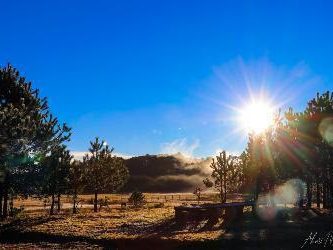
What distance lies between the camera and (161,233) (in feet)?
104

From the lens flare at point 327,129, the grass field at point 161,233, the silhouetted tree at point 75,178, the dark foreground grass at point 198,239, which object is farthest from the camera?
the silhouetted tree at point 75,178

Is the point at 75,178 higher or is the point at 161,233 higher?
the point at 75,178

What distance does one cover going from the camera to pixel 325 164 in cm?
4684

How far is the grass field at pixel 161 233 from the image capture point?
27.6 metres

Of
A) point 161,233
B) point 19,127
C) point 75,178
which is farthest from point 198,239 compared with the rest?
point 75,178

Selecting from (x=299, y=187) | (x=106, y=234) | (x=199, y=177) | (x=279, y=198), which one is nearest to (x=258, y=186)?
(x=299, y=187)

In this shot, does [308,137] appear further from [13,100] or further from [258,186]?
[13,100]

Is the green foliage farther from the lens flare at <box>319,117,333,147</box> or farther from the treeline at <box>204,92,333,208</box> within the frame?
the lens flare at <box>319,117,333,147</box>

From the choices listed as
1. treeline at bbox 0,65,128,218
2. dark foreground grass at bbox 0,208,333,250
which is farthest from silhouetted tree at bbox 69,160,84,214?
dark foreground grass at bbox 0,208,333,250

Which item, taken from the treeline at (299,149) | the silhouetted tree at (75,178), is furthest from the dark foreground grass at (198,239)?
the silhouetted tree at (75,178)

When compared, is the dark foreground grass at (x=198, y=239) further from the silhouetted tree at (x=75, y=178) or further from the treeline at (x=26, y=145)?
the silhouetted tree at (x=75, y=178)

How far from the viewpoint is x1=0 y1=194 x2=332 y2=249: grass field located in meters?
27.6

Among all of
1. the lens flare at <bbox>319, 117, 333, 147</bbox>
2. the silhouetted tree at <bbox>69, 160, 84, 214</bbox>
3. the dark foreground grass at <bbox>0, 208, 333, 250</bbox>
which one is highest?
the lens flare at <bbox>319, 117, 333, 147</bbox>

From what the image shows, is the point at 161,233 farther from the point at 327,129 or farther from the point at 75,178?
the point at 75,178
